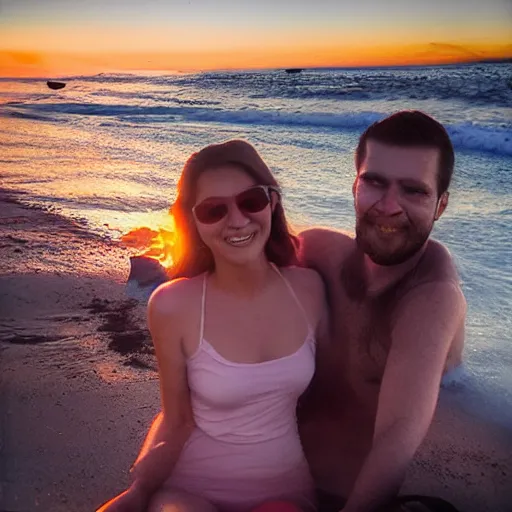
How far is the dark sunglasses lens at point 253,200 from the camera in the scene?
6.88ft

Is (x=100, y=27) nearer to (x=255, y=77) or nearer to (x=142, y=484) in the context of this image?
(x=142, y=484)

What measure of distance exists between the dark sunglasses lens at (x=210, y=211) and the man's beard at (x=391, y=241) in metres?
0.49

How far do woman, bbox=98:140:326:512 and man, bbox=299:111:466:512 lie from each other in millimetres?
230

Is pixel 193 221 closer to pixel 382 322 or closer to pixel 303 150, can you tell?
pixel 382 322

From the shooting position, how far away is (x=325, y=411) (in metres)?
2.49

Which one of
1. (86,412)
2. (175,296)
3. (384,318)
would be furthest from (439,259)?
(86,412)

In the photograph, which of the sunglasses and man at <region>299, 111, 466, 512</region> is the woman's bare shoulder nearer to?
the sunglasses

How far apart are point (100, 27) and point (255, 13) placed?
0.93 metres

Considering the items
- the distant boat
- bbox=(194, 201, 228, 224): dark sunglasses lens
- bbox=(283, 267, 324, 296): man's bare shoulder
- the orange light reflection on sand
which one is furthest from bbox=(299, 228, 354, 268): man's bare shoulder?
the distant boat

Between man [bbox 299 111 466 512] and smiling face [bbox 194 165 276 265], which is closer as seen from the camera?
man [bbox 299 111 466 512]

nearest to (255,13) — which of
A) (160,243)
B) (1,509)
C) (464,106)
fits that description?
(1,509)

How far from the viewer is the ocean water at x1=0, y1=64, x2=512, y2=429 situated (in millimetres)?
4651

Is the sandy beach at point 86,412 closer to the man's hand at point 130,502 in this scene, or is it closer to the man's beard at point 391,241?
the man's hand at point 130,502

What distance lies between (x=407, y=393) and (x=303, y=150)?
28.2ft
